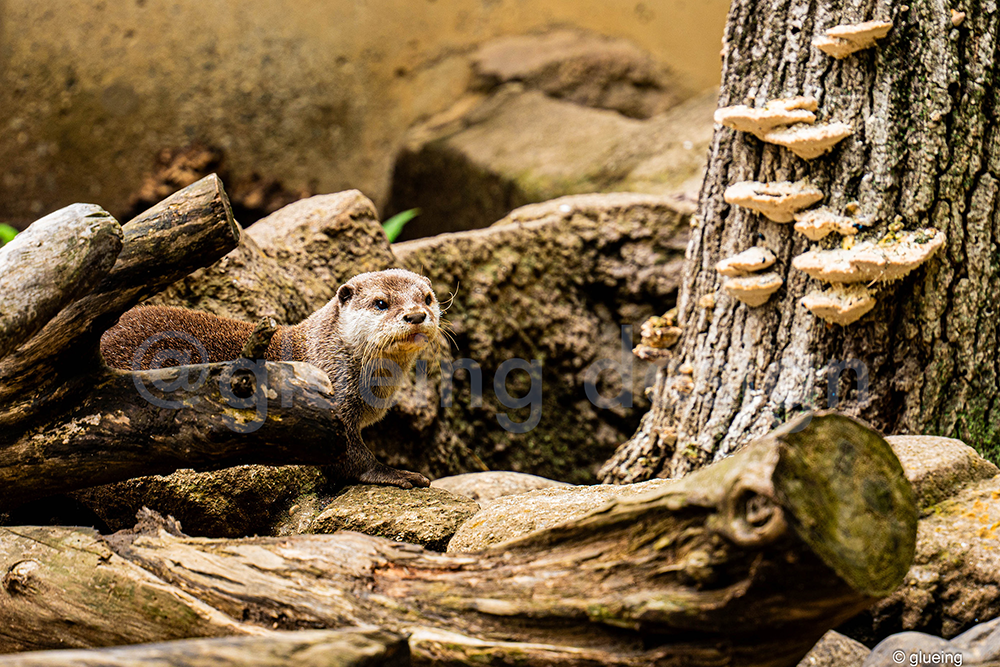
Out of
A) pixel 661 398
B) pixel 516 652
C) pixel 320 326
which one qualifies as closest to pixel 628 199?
pixel 661 398

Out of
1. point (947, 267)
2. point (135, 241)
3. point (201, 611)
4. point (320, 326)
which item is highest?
point (135, 241)

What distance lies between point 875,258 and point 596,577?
5.81 feet

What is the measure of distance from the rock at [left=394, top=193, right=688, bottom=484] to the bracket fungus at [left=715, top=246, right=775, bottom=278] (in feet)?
6.08

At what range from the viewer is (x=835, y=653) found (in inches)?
86.5

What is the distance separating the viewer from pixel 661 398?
370 cm

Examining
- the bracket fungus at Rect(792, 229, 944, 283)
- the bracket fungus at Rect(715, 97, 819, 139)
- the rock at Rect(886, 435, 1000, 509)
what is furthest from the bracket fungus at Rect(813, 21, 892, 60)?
the rock at Rect(886, 435, 1000, 509)

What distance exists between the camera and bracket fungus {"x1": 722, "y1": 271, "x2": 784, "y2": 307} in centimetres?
311

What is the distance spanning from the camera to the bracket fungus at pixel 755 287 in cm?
311

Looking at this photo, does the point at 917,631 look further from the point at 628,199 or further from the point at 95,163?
the point at 95,163

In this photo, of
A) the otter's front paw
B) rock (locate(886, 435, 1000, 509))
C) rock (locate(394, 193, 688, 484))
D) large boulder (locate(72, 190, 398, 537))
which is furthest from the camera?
rock (locate(394, 193, 688, 484))

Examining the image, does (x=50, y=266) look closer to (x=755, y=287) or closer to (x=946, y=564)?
(x=755, y=287)

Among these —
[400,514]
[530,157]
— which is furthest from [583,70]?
[400,514]

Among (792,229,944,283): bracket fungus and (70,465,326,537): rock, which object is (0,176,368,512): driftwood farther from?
(792,229,944,283): bracket fungus

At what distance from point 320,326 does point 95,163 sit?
4967 millimetres
